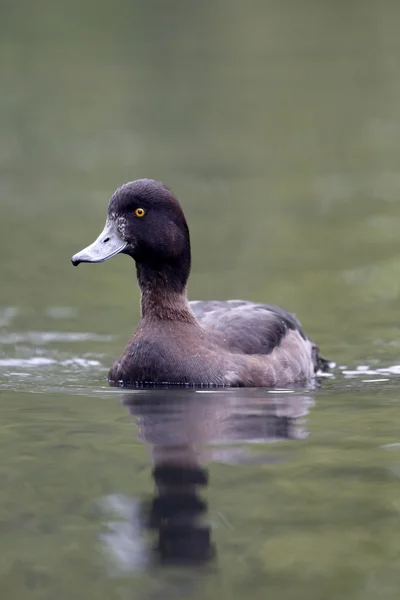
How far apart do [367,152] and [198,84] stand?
25.8 feet

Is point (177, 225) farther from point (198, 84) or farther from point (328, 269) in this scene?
point (198, 84)

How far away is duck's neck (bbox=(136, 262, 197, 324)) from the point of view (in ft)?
31.3

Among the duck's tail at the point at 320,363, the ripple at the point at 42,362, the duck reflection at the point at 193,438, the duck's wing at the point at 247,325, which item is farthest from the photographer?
the duck's tail at the point at 320,363

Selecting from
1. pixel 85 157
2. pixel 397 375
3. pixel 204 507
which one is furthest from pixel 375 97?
pixel 204 507

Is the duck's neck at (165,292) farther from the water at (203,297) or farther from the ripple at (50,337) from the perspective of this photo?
the ripple at (50,337)

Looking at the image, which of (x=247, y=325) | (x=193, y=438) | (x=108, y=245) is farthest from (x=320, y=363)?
(x=193, y=438)

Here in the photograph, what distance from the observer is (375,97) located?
2675 centimetres

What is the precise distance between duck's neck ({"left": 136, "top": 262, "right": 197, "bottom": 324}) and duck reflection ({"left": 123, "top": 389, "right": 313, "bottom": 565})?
842 millimetres

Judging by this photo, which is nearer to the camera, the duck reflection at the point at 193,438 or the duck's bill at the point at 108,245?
the duck reflection at the point at 193,438

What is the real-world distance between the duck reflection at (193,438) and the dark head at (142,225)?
1201 millimetres

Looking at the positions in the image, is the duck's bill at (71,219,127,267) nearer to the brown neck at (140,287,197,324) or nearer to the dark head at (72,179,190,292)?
the dark head at (72,179,190,292)

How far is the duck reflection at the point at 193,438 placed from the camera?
5598mm

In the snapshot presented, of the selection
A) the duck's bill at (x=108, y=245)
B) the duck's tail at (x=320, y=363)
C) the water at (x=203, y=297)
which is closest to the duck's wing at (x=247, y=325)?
the duck's tail at (x=320, y=363)

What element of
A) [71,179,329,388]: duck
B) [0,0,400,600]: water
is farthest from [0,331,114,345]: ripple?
[71,179,329,388]: duck
